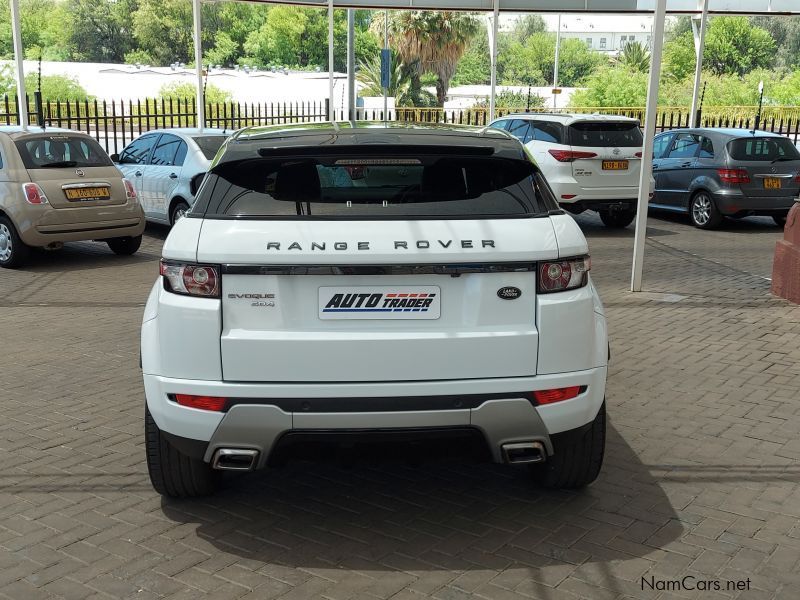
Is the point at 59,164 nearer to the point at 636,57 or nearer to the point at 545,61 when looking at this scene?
the point at 636,57

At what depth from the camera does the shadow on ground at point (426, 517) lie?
3.80 m

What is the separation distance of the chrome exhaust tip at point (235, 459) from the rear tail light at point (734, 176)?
41.8 ft

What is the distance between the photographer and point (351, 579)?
11.8 ft

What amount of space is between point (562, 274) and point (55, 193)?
8.84 metres

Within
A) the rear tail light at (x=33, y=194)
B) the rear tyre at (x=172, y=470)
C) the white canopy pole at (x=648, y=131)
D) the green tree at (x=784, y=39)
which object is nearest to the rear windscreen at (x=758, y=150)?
the white canopy pole at (x=648, y=131)

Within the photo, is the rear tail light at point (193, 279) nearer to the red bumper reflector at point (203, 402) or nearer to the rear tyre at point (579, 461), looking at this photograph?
the red bumper reflector at point (203, 402)

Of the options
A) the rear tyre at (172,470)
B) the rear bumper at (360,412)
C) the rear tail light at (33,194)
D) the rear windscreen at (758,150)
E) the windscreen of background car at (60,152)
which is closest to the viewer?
the rear bumper at (360,412)

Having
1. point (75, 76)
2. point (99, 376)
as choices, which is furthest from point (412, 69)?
point (99, 376)

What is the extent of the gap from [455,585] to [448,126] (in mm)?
2294

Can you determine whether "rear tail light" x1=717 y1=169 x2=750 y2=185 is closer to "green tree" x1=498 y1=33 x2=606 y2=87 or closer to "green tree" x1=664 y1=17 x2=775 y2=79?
"green tree" x1=664 y1=17 x2=775 y2=79

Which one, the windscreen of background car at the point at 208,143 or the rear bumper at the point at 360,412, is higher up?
the windscreen of background car at the point at 208,143

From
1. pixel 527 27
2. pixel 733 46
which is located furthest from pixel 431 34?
pixel 527 27

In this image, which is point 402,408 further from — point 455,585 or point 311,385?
point 455,585

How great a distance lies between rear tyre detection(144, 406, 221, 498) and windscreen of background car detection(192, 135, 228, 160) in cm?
899
